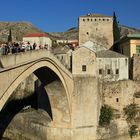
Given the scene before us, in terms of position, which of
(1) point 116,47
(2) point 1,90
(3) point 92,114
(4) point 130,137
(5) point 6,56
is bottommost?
(4) point 130,137

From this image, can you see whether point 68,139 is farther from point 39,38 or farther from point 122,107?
point 39,38

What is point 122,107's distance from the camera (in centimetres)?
3334

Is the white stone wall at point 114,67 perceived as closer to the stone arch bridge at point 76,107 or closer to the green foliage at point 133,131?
the green foliage at point 133,131

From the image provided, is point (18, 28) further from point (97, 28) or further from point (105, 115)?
point (105, 115)

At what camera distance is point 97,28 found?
151 ft

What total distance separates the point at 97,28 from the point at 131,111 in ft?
50.8

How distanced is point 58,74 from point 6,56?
8.76 meters

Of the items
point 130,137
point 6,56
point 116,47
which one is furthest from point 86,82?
point 116,47

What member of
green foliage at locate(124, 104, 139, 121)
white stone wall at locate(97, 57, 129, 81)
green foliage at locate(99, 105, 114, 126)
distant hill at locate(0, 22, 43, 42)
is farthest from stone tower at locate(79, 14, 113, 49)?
distant hill at locate(0, 22, 43, 42)

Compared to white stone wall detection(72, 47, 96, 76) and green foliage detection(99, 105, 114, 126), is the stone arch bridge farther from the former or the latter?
green foliage detection(99, 105, 114, 126)

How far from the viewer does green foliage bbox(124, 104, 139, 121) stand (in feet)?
108

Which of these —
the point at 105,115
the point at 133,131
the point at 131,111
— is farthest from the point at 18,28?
the point at 105,115

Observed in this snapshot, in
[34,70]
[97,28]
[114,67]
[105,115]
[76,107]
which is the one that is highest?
[97,28]

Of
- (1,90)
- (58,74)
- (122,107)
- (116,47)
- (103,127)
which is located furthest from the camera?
(116,47)
